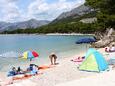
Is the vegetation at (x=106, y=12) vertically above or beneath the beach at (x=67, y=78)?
above

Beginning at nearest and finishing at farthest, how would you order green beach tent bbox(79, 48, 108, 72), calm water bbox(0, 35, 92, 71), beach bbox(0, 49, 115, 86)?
1. beach bbox(0, 49, 115, 86)
2. green beach tent bbox(79, 48, 108, 72)
3. calm water bbox(0, 35, 92, 71)

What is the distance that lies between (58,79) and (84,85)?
513 centimetres

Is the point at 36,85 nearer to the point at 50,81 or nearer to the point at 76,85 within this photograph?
the point at 50,81

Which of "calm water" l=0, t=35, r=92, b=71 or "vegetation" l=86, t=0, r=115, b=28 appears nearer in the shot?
"calm water" l=0, t=35, r=92, b=71

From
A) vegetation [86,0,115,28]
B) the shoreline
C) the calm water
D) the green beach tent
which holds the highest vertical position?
vegetation [86,0,115,28]

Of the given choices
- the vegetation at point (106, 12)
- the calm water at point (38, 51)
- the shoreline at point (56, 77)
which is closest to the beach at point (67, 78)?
the shoreline at point (56, 77)

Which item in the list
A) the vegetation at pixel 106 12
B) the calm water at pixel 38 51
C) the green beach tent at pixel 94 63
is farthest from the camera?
the vegetation at pixel 106 12

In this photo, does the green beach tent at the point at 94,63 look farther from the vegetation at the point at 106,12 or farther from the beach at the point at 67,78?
the vegetation at the point at 106,12

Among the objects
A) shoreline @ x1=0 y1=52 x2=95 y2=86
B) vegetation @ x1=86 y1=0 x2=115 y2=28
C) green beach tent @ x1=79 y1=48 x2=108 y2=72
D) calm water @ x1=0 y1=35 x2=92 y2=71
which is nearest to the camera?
shoreline @ x1=0 y1=52 x2=95 y2=86

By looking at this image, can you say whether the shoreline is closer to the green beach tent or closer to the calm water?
the green beach tent

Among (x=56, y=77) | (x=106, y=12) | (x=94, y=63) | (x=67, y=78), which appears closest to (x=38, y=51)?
(x=106, y=12)

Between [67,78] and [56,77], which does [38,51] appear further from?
[67,78]

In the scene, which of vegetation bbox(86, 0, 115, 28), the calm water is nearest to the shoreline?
the calm water

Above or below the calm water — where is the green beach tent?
above
